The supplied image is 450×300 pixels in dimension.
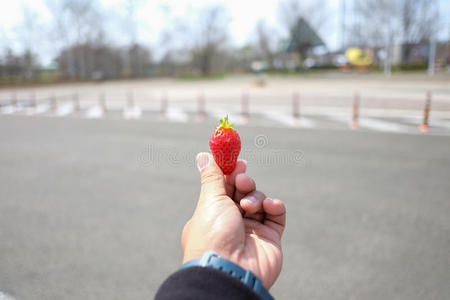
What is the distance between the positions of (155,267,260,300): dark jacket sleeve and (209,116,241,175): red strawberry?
25.4 inches

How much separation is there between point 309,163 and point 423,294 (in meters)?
3.94

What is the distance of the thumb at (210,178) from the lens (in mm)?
1593

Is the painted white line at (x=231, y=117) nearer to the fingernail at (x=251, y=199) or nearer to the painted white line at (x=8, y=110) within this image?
the fingernail at (x=251, y=199)

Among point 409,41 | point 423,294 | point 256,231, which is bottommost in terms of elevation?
point 423,294

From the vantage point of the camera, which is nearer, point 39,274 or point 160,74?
point 39,274

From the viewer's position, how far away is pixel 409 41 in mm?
35875

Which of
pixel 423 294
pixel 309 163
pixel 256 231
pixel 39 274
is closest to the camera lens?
pixel 256 231

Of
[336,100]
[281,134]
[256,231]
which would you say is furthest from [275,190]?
[336,100]

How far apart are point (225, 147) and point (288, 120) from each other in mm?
10405

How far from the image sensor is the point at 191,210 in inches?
181

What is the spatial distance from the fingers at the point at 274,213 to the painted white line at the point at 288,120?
9218 mm

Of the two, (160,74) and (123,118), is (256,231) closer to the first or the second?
(123,118)

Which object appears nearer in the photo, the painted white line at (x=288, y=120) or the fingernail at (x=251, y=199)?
the fingernail at (x=251, y=199)

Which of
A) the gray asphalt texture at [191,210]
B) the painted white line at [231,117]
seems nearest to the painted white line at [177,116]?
the painted white line at [231,117]
